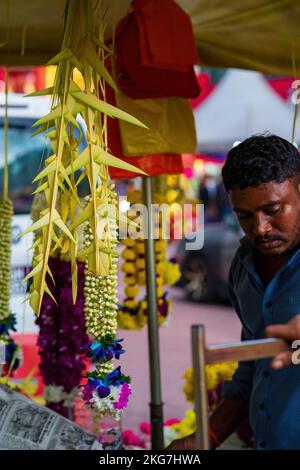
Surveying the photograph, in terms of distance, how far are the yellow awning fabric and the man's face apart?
86 centimetres

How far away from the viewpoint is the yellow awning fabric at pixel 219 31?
2.39 meters

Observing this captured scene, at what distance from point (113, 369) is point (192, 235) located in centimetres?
199

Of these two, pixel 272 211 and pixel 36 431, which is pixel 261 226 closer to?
pixel 272 211

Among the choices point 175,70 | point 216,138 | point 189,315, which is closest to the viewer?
point 175,70

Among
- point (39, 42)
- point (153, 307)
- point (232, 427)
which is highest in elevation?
point (39, 42)

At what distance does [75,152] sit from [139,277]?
1.67 metres

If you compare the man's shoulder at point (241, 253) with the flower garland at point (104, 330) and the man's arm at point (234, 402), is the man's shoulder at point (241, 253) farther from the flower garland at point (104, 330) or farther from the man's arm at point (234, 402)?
the flower garland at point (104, 330)

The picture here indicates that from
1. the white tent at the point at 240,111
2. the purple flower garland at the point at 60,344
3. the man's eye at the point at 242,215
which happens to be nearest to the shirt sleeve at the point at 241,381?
the man's eye at the point at 242,215

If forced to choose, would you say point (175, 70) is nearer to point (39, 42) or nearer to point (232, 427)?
point (39, 42)

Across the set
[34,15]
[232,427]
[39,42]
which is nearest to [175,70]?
[34,15]

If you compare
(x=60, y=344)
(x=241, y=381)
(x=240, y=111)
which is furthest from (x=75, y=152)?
(x=240, y=111)

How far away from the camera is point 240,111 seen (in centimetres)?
903

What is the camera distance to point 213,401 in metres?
3.04
